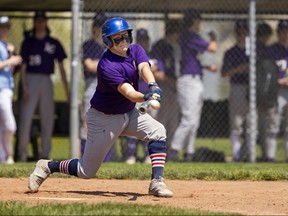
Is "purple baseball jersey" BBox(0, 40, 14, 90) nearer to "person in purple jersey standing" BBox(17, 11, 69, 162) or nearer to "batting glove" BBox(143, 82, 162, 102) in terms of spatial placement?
"person in purple jersey standing" BBox(17, 11, 69, 162)

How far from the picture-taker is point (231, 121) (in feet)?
43.2

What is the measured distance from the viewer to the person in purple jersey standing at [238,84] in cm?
1296

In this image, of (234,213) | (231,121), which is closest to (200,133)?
(231,121)

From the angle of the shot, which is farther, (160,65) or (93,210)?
(160,65)

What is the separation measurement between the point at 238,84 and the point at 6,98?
361cm

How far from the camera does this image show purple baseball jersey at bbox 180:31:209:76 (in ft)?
40.6

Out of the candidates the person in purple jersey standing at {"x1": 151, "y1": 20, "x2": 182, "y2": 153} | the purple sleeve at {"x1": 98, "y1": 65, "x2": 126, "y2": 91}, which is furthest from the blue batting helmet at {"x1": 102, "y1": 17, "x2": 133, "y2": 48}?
the person in purple jersey standing at {"x1": 151, "y1": 20, "x2": 182, "y2": 153}

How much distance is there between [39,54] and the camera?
12.7 metres

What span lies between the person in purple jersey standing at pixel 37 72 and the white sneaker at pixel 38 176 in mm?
4862

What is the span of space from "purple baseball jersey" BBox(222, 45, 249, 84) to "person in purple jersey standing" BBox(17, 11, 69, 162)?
2546mm

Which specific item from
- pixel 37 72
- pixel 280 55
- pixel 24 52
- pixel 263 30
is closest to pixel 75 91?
pixel 37 72

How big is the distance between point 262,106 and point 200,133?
4.97 feet

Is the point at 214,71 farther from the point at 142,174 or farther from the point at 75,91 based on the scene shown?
the point at 142,174

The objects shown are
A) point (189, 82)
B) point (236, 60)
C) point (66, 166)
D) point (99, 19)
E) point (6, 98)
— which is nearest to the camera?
point (66, 166)
